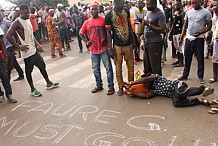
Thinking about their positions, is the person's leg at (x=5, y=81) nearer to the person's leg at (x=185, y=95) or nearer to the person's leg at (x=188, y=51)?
the person's leg at (x=185, y=95)

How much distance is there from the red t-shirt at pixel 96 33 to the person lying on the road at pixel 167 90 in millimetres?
919

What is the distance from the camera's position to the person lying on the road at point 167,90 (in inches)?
173

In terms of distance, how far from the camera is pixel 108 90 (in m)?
5.33

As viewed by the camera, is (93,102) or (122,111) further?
(93,102)

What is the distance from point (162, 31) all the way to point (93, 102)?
76.3 inches

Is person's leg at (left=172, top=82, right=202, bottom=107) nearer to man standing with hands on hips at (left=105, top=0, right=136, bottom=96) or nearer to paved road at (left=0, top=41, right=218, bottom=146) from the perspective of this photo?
paved road at (left=0, top=41, right=218, bottom=146)

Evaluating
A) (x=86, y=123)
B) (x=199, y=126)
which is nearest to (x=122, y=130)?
(x=86, y=123)

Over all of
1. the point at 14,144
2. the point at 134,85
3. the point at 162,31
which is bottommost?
the point at 14,144

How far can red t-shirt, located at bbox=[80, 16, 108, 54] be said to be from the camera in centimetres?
505

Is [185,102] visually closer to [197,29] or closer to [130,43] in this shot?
[130,43]

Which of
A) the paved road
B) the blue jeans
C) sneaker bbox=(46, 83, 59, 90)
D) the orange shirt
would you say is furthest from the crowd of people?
the orange shirt

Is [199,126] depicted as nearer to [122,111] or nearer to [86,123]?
[122,111]

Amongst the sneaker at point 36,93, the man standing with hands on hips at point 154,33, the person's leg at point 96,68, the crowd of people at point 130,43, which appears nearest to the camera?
the crowd of people at point 130,43

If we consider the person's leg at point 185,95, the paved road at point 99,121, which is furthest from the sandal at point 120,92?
the person's leg at point 185,95
